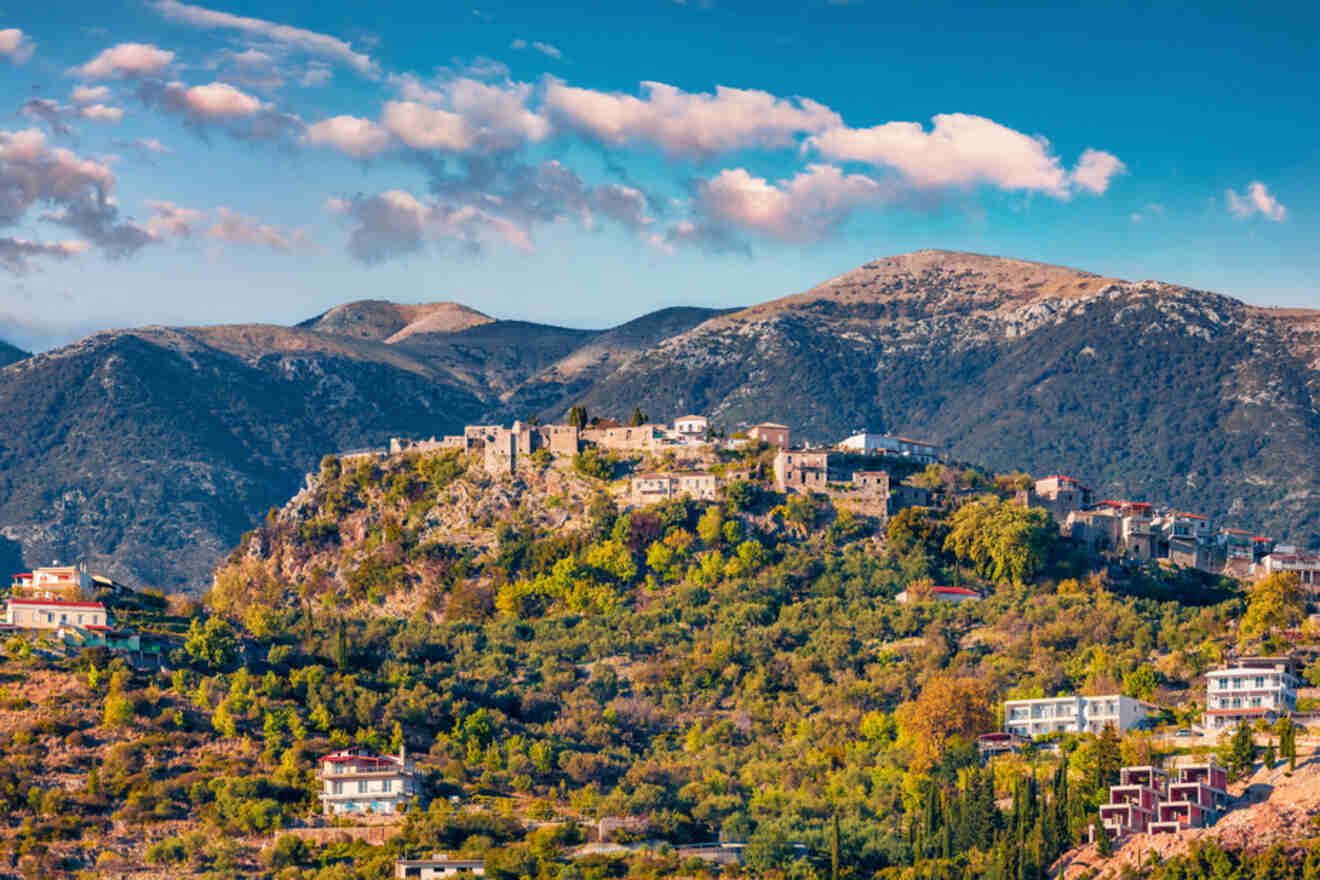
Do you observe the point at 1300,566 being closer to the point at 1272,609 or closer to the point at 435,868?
the point at 1272,609

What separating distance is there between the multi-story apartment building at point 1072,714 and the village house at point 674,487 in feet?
125

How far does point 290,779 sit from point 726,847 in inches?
770

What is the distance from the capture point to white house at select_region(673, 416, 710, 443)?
15775 centimetres

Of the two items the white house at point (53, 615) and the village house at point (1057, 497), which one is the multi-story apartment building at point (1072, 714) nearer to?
the village house at point (1057, 497)

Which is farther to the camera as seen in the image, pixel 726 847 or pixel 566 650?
pixel 566 650

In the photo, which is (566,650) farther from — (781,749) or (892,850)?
(892,850)

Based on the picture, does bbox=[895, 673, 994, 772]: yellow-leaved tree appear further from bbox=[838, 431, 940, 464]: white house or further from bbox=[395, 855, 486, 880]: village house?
bbox=[838, 431, 940, 464]: white house

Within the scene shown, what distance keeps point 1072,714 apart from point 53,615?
4925 centimetres

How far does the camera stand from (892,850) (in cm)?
10006

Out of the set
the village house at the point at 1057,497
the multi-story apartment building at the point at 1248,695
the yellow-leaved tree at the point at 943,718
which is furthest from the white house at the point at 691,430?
the multi-story apartment building at the point at 1248,695

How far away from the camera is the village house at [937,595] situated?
13800 cm

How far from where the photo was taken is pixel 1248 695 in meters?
109

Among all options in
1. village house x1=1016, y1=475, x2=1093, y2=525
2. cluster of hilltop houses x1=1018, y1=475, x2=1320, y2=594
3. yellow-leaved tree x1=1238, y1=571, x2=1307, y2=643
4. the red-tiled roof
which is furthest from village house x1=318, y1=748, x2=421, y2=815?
village house x1=1016, y1=475, x2=1093, y2=525

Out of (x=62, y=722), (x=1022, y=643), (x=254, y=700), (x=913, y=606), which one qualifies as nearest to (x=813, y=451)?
(x=913, y=606)
